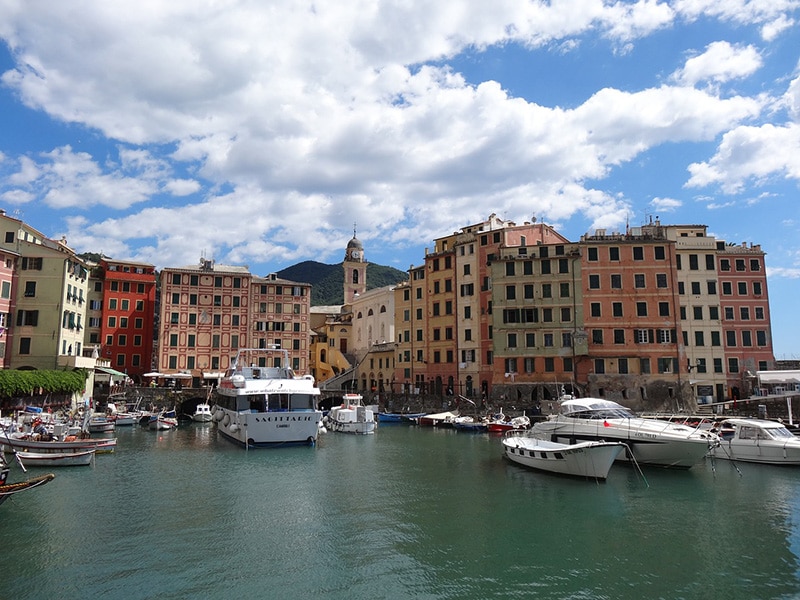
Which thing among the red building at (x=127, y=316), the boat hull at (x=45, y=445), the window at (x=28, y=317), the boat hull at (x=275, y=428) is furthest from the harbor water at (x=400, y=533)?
the red building at (x=127, y=316)

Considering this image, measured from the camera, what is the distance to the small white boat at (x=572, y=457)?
1073 inches

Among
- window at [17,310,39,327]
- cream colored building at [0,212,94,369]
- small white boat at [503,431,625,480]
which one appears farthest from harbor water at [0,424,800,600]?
window at [17,310,39,327]

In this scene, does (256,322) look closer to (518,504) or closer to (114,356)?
(114,356)

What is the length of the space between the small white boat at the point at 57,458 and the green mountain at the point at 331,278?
136 m

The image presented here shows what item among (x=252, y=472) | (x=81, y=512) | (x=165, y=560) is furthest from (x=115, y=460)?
(x=165, y=560)

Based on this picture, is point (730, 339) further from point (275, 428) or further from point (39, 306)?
point (39, 306)

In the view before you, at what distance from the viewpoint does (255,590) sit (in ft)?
47.1

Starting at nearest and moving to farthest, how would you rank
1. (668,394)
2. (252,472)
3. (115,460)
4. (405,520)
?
(405,520) → (252,472) → (115,460) → (668,394)

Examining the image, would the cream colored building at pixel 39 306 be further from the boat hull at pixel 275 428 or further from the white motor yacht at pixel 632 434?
the white motor yacht at pixel 632 434

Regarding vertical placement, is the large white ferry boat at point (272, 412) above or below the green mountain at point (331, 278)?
below

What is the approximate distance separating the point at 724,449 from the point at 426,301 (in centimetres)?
3987

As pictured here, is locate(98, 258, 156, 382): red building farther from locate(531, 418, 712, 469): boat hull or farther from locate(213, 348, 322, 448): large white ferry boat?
locate(531, 418, 712, 469): boat hull

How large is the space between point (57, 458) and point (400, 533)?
19782 mm

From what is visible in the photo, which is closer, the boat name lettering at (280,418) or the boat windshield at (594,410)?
the boat windshield at (594,410)
